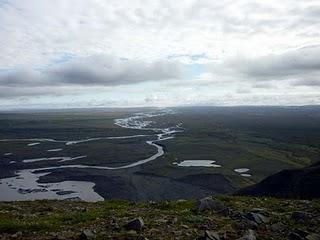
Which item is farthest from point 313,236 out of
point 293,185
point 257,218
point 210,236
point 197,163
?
point 197,163

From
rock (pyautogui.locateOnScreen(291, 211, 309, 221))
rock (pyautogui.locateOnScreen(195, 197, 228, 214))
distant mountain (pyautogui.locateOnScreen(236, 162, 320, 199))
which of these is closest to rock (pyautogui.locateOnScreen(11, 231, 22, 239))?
rock (pyautogui.locateOnScreen(195, 197, 228, 214))

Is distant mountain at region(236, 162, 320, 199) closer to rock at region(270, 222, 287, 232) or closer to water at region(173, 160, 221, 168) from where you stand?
rock at region(270, 222, 287, 232)

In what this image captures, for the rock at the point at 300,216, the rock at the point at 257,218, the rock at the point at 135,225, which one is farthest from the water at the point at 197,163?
the rock at the point at 135,225

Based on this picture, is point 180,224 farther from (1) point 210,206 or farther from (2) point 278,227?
(2) point 278,227

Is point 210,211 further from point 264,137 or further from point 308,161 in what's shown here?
point 264,137

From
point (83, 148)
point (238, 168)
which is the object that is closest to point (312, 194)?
point (238, 168)

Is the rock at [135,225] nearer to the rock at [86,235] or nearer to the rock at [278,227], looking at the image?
the rock at [86,235]
